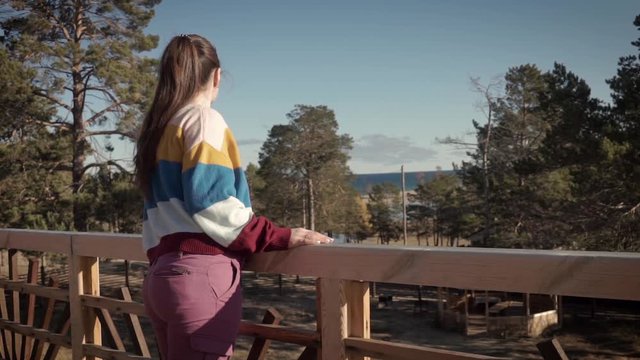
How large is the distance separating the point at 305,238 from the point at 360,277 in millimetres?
208

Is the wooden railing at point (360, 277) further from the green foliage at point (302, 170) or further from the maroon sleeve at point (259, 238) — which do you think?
the green foliage at point (302, 170)

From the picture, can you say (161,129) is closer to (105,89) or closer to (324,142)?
(105,89)

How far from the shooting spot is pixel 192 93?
65.2 inches

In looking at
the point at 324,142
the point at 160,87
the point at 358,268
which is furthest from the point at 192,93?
the point at 324,142

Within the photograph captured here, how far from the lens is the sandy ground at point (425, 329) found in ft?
50.0

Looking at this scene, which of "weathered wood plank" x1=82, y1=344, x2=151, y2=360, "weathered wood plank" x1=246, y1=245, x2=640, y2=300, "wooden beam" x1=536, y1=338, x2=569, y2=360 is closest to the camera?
"weathered wood plank" x1=246, y1=245, x2=640, y2=300

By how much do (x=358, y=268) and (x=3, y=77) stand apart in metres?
15.6

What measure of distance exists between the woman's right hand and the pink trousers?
20 cm

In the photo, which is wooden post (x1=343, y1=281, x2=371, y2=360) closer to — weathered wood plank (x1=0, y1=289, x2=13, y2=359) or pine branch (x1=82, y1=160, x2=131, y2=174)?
weathered wood plank (x1=0, y1=289, x2=13, y2=359)

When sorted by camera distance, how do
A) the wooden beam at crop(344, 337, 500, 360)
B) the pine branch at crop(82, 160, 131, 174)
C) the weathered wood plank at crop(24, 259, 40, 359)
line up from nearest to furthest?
the wooden beam at crop(344, 337, 500, 360) → the weathered wood plank at crop(24, 259, 40, 359) → the pine branch at crop(82, 160, 131, 174)

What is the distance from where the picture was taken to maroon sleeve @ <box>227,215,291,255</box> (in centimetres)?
159

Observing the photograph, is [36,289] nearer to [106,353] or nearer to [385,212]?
[106,353]

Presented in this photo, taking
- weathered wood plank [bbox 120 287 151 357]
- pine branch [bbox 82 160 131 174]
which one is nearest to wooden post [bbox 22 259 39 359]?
weathered wood plank [bbox 120 287 151 357]

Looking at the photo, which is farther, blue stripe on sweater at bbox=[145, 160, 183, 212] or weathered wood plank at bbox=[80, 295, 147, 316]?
weathered wood plank at bbox=[80, 295, 147, 316]
